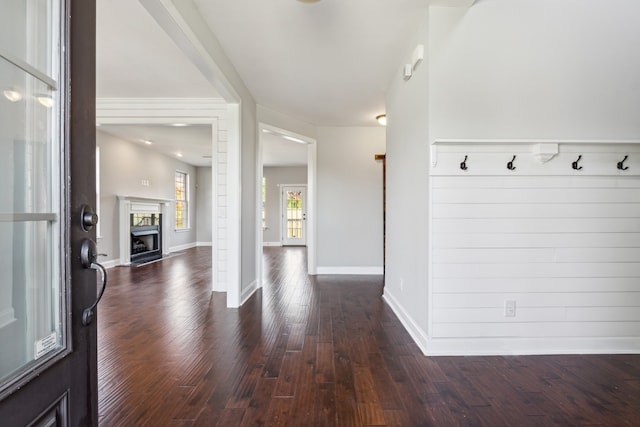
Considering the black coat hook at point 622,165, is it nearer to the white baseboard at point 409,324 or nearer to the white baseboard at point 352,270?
the white baseboard at point 409,324

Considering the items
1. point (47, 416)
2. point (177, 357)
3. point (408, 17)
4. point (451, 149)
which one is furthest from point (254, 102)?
point (47, 416)

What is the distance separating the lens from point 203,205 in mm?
9773

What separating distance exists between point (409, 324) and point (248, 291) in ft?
6.58

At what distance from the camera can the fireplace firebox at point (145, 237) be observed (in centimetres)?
643

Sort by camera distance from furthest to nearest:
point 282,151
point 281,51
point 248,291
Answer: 1. point 282,151
2. point 248,291
3. point 281,51

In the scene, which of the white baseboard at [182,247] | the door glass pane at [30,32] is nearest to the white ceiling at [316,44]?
the door glass pane at [30,32]

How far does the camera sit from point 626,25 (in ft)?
6.89

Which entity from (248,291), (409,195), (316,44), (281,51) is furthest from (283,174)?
(409,195)

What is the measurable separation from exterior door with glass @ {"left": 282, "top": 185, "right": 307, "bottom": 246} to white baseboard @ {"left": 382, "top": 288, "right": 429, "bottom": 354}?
257 inches

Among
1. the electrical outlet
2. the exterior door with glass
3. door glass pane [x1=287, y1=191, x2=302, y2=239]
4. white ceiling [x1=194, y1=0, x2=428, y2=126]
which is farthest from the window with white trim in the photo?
the electrical outlet

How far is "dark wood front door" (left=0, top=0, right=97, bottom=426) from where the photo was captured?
69cm

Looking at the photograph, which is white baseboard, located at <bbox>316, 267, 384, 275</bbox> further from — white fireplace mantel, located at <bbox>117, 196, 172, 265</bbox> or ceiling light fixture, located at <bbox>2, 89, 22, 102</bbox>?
ceiling light fixture, located at <bbox>2, 89, 22, 102</bbox>

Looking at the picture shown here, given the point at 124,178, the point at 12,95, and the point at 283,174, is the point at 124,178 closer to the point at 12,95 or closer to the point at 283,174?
the point at 283,174

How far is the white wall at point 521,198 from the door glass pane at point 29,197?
6.89 feet
